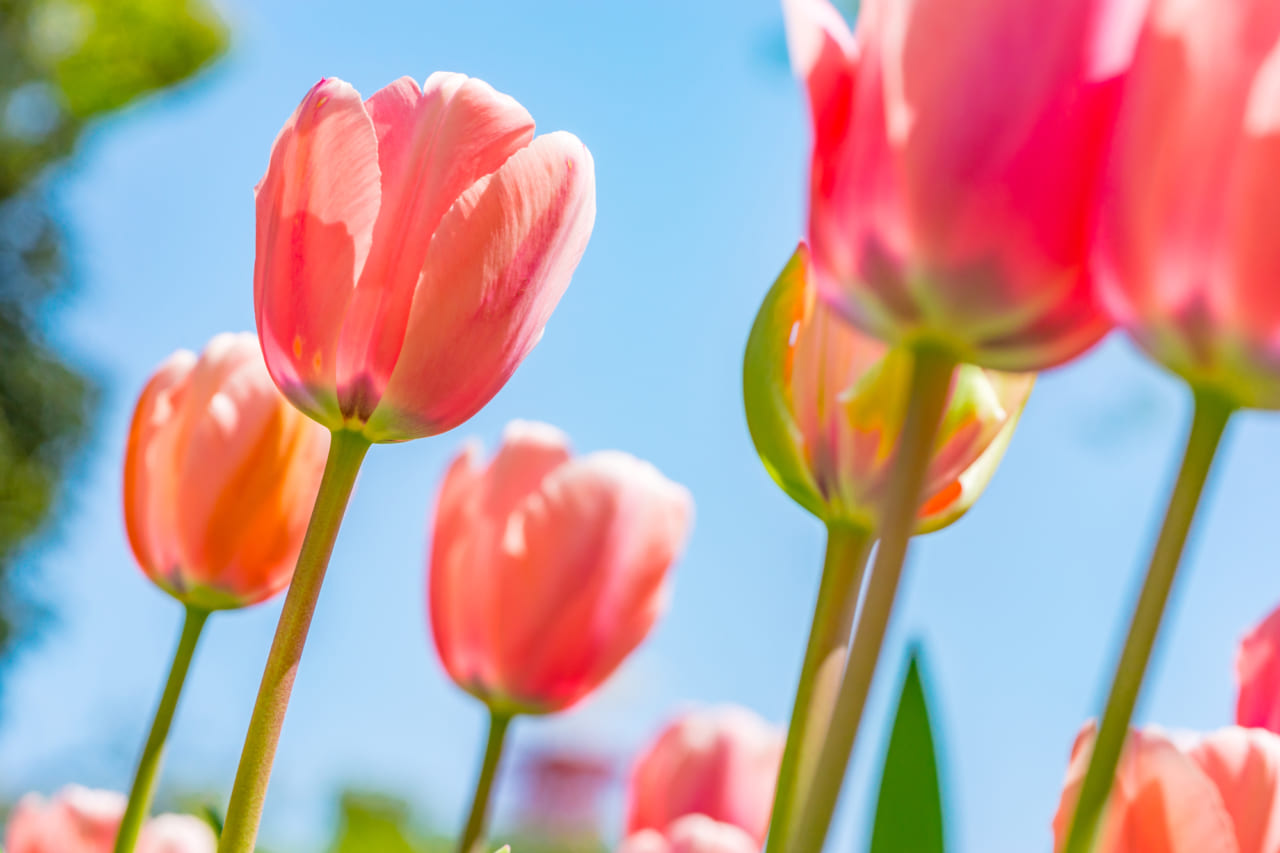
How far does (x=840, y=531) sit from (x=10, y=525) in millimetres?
7899

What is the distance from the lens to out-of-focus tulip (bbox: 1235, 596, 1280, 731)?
9.6 inches

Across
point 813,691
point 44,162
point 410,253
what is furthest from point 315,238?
point 44,162

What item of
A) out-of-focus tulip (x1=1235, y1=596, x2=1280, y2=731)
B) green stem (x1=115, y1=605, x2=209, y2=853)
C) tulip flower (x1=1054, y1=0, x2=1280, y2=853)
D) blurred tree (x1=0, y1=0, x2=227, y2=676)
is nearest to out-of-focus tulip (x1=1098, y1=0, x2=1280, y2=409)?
tulip flower (x1=1054, y1=0, x2=1280, y2=853)

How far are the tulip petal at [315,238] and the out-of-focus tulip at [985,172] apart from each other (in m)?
0.12

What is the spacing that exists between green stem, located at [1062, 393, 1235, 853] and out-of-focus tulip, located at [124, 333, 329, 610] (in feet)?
0.74

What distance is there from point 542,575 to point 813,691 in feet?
0.64

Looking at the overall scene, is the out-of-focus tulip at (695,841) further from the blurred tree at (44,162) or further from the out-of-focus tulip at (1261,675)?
the blurred tree at (44,162)

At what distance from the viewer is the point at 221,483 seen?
1.07ft

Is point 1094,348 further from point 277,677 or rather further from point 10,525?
point 10,525

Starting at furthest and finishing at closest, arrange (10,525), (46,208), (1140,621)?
1. (46,208)
2. (10,525)
3. (1140,621)

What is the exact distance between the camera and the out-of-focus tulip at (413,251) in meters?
0.24

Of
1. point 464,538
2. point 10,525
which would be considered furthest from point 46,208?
point 464,538

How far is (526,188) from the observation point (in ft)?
0.79

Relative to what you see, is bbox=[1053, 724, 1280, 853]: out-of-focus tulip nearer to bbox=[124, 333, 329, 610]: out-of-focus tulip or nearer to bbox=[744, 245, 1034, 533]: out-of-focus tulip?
bbox=[744, 245, 1034, 533]: out-of-focus tulip
